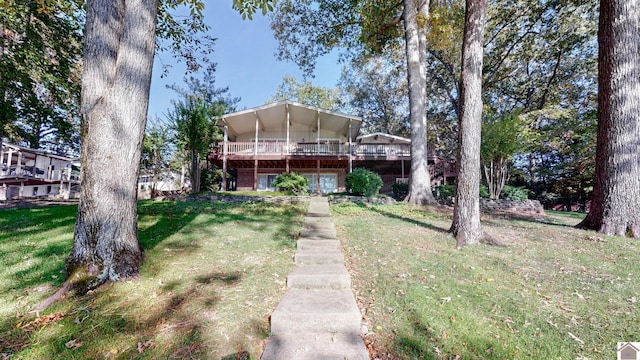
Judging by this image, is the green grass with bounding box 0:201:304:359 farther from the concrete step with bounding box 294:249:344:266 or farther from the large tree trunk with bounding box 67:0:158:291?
the large tree trunk with bounding box 67:0:158:291

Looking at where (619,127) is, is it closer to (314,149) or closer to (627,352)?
(627,352)

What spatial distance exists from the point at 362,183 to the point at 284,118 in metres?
9.02

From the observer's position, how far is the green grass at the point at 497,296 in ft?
6.77

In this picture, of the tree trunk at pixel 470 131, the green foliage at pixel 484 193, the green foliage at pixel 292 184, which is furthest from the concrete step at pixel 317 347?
the green foliage at pixel 484 193

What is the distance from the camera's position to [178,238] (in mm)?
4500

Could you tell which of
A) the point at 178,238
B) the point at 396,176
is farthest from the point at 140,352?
the point at 396,176

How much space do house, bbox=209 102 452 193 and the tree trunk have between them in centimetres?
1127

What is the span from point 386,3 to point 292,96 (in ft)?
64.3

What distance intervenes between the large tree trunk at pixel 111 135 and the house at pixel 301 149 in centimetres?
1265

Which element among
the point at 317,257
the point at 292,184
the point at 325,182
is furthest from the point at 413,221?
the point at 325,182

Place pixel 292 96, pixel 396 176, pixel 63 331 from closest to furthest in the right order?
1. pixel 63 331
2. pixel 396 176
3. pixel 292 96

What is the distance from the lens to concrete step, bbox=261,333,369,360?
195cm

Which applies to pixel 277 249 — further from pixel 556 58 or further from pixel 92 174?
pixel 556 58

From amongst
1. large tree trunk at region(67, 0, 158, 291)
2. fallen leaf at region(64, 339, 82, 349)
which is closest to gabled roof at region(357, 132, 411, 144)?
large tree trunk at region(67, 0, 158, 291)
